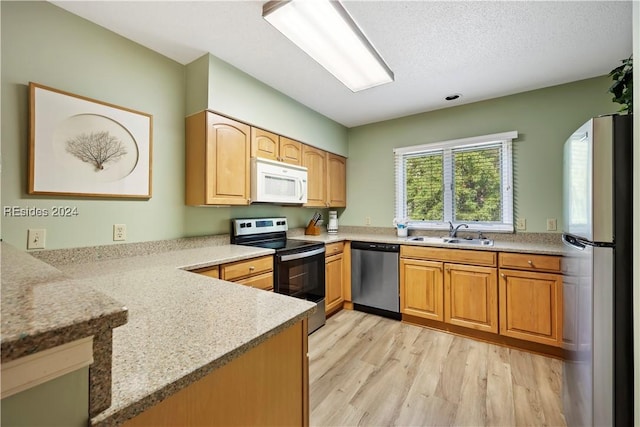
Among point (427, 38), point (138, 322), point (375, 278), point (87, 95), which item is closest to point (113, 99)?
point (87, 95)

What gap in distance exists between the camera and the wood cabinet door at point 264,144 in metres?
2.45

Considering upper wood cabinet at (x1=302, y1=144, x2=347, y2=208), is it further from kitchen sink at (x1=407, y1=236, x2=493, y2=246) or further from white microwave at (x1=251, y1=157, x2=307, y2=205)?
kitchen sink at (x1=407, y1=236, x2=493, y2=246)

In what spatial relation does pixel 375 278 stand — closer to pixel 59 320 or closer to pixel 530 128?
pixel 530 128

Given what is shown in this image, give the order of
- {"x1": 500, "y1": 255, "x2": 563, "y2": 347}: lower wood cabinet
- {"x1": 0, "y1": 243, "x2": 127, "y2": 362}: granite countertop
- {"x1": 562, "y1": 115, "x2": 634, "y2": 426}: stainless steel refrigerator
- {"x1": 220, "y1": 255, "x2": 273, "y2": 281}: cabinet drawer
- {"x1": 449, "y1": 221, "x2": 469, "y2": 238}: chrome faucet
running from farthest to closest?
{"x1": 449, "y1": 221, "x2": 469, "y2": 238}: chrome faucet
{"x1": 500, "y1": 255, "x2": 563, "y2": 347}: lower wood cabinet
{"x1": 220, "y1": 255, "x2": 273, "y2": 281}: cabinet drawer
{"x1": 562, "y1": 115, "x2": 634, "y2": 426}: stainless steel refrigerator
{"x1": 0, "y1": 243, "x2": 127, "y2": 362}: granite countertop

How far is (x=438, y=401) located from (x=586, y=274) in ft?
3.68

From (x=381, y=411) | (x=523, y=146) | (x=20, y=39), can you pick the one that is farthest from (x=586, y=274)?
(x=20, y=39)

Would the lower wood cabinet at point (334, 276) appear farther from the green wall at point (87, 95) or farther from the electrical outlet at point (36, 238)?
the electrical outlet at point (36, 238)

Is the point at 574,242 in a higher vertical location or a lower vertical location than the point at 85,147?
lower

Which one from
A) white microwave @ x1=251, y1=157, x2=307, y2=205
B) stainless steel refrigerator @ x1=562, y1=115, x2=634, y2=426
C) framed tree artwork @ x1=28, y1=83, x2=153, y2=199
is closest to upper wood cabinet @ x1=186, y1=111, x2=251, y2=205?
white microwave @ x1=251, y1=157, x2=307, y2=205

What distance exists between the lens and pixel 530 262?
2227 millimetres

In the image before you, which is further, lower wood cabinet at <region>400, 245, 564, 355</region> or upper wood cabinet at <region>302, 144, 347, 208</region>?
upper wood cabinet at <region>302, 144, 347, 208</region>

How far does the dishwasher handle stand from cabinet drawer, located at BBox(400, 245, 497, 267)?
3.0 inches

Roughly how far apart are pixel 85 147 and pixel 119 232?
58 centimetres

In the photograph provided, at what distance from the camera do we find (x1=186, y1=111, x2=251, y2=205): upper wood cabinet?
2.11m
